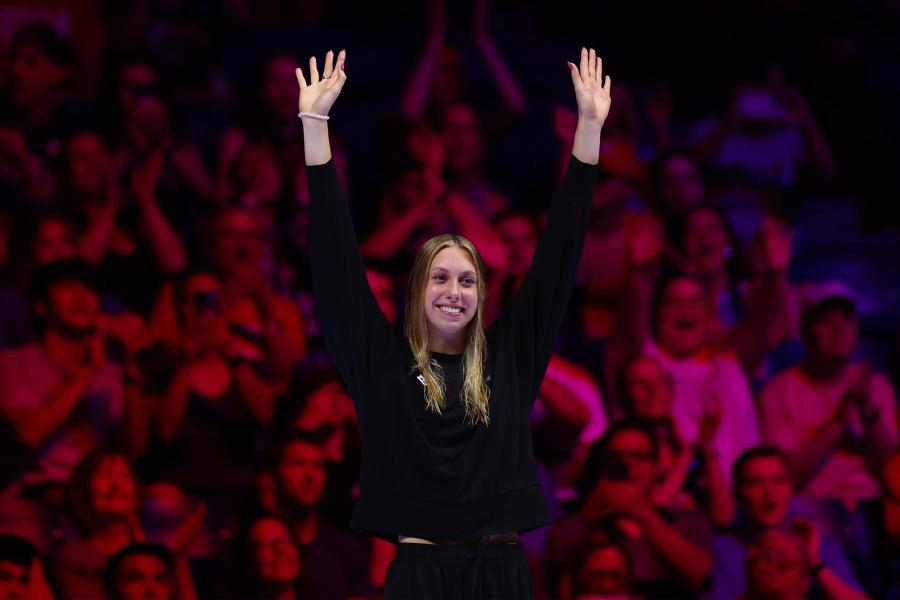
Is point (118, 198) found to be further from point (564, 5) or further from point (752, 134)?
point (752, 134)

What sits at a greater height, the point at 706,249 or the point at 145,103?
the point at 145,103

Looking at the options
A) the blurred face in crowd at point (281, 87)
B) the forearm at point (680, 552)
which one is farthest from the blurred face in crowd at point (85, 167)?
the forearm at point (680, 552)

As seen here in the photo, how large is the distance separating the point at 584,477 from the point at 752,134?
154 cm

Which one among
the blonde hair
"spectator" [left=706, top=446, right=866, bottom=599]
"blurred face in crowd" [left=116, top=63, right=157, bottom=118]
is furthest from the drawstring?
"blurred face in crowd" [left=116, top=63, right=157, bottom=118]

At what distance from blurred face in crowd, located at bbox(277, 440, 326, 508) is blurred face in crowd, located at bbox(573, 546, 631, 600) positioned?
0.92m

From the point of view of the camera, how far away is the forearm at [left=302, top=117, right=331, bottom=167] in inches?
67.6

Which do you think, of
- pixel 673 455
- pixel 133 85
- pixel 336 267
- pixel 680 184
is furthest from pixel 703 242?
pixel 336 267

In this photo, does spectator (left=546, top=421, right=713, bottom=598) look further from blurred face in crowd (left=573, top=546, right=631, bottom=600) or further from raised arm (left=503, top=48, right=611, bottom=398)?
raised arm (left=503, top=48, right=611, bottom=398)

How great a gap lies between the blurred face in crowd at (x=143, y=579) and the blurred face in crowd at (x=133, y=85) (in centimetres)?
162

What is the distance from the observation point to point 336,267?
172cm

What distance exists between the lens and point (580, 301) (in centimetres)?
424

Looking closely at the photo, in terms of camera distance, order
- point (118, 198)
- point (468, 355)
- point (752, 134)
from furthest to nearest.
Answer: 1. point (752, 134)
2. point (118, 198)
3. point (468, 355)

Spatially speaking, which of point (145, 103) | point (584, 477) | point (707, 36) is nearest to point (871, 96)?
point (707, 36)

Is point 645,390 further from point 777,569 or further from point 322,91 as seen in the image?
point 322,91
